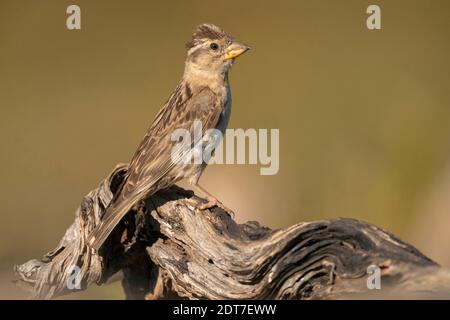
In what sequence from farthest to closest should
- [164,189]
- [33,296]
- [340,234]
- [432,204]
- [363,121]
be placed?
[363,121] < [432,204] < [164,189] < [33,296] < [340,234]

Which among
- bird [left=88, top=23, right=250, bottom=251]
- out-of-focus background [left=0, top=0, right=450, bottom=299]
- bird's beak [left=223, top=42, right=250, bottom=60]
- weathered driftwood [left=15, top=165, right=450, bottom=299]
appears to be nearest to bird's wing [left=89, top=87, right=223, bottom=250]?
bird [left=88, top=23, right=250, bottom=251]

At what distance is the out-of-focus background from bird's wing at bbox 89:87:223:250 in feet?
7.54

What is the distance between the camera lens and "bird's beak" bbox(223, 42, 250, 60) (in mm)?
6039

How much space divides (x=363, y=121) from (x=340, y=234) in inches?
182

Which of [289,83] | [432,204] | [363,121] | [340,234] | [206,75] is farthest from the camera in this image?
[289,83]

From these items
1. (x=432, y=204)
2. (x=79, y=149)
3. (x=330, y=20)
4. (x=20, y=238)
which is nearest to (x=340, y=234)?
(x=432, y=204)

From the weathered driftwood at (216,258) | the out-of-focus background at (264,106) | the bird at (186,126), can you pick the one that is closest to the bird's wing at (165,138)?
the bird at (186,126)

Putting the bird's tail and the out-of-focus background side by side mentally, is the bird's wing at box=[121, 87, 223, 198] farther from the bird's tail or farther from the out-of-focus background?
the out-of-focus background

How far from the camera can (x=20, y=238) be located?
325 inches

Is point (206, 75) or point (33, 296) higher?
point (206, 75)

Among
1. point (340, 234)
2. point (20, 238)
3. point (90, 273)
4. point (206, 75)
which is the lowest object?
point (20, 238)

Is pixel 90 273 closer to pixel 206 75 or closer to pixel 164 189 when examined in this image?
pixel 164 189

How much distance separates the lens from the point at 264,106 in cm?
942

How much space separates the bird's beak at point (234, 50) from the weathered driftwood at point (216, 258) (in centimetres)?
104
